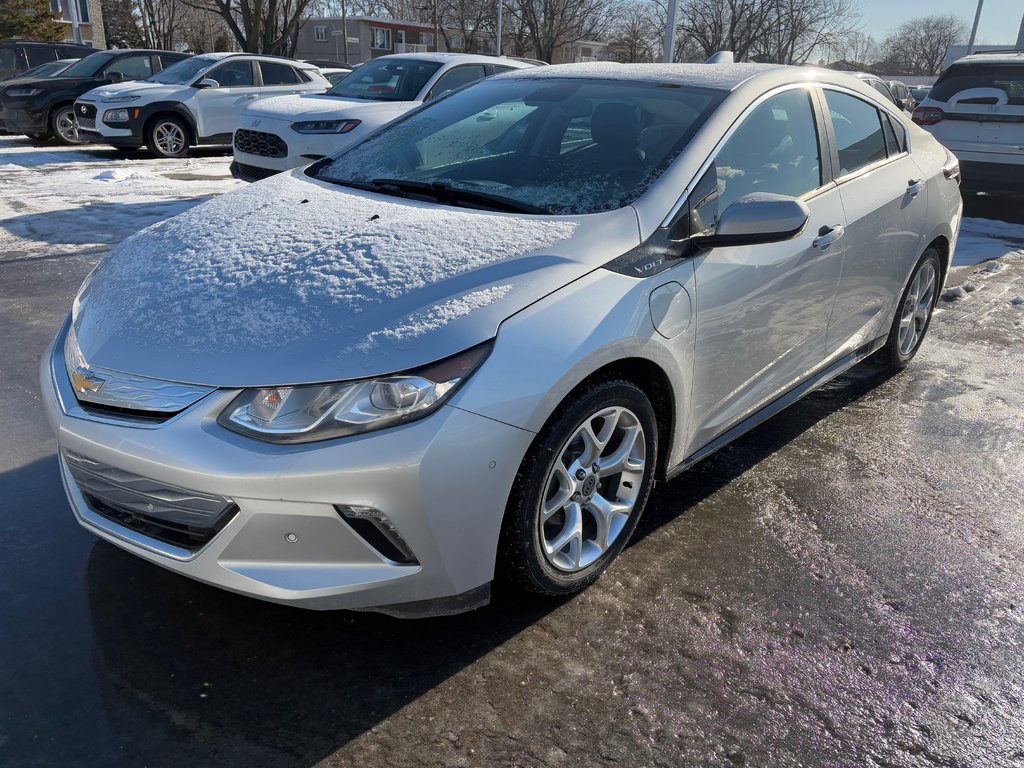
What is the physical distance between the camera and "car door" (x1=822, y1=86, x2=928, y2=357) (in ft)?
12.3

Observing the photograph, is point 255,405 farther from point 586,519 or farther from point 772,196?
point 772,196

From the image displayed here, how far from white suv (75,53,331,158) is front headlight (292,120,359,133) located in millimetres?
5146

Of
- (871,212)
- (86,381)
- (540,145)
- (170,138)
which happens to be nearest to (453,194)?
(540,145)

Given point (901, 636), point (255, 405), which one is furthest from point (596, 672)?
point (255, 405)

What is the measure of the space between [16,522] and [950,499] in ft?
12.0

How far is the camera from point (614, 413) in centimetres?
266

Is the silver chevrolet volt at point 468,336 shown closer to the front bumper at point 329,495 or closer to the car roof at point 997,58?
the front bumper at point 329,495

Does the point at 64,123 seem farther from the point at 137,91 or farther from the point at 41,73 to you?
the point at 137,91

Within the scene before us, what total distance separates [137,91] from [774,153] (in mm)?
11973

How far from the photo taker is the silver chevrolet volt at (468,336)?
215cm

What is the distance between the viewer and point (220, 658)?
2.41 m

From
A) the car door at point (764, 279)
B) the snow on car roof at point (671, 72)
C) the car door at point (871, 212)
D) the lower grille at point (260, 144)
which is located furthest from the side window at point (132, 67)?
the car door at point (764, 279)

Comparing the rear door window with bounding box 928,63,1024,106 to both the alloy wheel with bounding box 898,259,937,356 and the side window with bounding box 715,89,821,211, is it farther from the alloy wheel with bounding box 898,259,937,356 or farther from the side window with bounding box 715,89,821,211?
the side window with bounding box 715,89,821,211

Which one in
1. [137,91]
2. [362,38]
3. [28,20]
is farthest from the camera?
[362,38]
